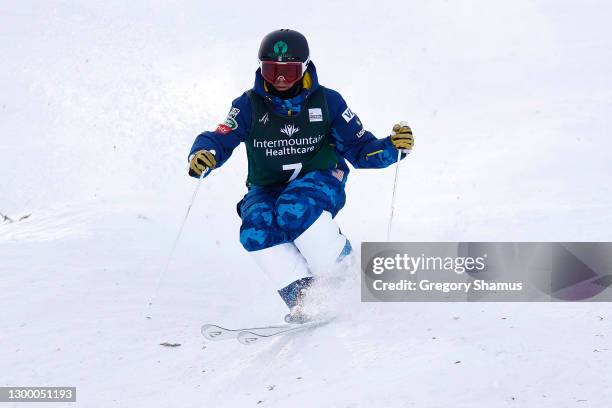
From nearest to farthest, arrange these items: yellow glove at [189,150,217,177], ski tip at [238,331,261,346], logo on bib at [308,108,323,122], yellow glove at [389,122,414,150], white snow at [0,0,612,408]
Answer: white snow at [0,0,612,408], ski tip at [238,331,261,346], yellow glove at [189,150,217,177], yellow glove at [389,122,414,150], logo on bib at [308,108,323,122]

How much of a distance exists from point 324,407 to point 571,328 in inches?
53.3

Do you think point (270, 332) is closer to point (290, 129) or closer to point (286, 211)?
point (286, 211)

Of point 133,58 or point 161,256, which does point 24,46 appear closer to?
point 133,58

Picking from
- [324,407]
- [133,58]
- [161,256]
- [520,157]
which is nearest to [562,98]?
[520,157]

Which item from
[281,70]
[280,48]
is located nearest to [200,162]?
[281,70]

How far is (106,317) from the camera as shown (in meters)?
5.11

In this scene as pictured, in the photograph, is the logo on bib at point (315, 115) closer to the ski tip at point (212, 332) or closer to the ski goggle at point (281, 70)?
the ski goggle at point (281, 70)

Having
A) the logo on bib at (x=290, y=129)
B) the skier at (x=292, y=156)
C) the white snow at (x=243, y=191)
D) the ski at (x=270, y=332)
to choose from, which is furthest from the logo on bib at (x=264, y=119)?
the ski at (x=270, y=332)

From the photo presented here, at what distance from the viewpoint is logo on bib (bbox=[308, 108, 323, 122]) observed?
525cm

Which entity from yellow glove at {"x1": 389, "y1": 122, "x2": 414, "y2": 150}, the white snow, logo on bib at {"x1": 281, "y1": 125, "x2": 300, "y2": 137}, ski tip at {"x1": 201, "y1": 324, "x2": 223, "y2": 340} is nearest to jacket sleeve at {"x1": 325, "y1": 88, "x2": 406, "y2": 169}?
yellow glove at {"x1": 389, "y1": 122, "x2": 414, "y2": 150}

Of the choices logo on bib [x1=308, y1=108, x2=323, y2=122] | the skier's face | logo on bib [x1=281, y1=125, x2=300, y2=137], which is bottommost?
logo on bib [x1=281, y1=125, x2=300, y2=137]

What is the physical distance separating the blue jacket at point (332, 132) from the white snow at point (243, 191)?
37.0 inches

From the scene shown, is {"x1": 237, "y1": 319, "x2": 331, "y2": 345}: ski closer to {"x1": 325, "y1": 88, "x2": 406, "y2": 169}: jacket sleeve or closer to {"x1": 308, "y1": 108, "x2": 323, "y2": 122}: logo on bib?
{"x1": 325, "y1": 88, "x2": 406, "y2": 169}: jacket sleeve

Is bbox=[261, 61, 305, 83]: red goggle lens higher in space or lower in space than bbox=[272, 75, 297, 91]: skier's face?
higher
